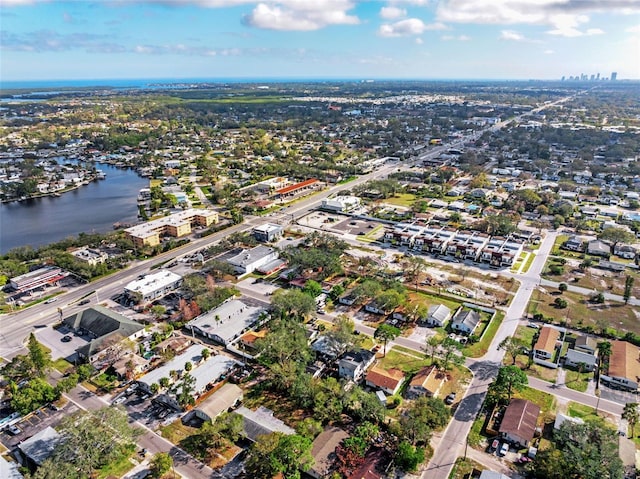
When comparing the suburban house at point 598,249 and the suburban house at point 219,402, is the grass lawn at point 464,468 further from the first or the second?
the suburban house at point 598,249

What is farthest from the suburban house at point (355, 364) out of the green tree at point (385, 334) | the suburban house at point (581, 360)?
the suburban house at point (581, 360)

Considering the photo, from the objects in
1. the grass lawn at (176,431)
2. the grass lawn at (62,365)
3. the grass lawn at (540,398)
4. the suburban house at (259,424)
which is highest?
the suburban house at (259,424)

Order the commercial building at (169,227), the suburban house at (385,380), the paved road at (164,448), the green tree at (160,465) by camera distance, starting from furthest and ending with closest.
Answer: the commercial building at (169,227) → the suburban house at (385,380) → the paved road at (164,448) → the green tree at (160,465)

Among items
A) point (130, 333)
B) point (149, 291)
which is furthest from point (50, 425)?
point (149, 291)

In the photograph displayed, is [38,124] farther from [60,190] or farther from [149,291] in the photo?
[149,291]

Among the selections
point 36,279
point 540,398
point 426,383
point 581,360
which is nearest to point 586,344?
point 581,360

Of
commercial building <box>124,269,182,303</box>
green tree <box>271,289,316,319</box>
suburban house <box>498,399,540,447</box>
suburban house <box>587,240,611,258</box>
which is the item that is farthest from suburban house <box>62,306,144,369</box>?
suburban house <box>587,240,611,258</box>
